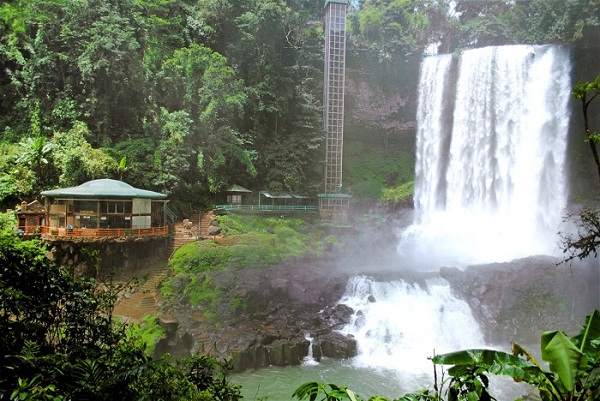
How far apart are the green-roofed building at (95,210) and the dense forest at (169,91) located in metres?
1.84

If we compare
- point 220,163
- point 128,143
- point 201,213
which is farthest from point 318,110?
point 128,143

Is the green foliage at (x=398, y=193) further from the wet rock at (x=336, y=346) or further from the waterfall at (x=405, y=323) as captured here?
the wet rock at (x=336, y=346)

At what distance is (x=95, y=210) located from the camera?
1644 centimetres

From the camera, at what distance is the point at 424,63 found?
2916 centimetres

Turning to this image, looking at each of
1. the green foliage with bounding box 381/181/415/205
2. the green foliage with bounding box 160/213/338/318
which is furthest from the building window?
the green foliage with bounding box 381/181/415/205

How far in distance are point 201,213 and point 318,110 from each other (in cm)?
972

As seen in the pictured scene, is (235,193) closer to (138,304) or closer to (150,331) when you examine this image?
(138,304)

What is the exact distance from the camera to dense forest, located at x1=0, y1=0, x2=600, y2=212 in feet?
63.3

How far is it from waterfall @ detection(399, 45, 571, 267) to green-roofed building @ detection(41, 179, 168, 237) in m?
13.6

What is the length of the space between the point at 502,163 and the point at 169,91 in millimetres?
17740

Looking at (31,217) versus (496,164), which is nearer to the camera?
(31,217)

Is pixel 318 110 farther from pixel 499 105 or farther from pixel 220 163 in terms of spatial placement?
pixel 499 105

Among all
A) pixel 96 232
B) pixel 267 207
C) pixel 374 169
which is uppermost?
pixel 374 169

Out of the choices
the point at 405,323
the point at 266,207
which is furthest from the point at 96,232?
the point at 405,323
